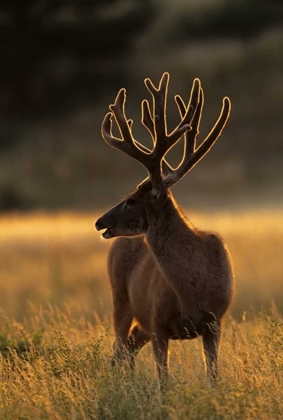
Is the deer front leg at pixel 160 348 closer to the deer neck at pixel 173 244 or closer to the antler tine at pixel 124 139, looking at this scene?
the deer neck at pixel 173 244

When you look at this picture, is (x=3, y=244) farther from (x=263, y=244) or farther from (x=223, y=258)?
(x=223, y=258)

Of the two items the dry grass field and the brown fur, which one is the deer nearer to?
the brown fur

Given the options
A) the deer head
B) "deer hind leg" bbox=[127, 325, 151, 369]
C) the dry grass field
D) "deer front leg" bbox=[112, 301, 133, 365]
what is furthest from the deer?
"deer hind leg" bbox=[127, 325, 151, 369]

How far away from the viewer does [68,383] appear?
8844 millimetres

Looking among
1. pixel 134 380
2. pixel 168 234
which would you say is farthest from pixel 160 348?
pixel 168 234

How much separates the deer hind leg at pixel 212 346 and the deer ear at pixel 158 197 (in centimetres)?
113

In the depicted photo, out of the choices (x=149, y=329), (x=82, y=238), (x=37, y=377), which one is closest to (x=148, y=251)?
(x=149, y=329)

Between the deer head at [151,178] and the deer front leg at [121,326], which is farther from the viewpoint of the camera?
the deer front leg at [121,326]

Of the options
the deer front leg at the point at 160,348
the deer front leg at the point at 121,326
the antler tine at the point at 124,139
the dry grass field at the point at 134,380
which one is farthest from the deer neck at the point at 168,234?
the deer front leg at the point at 121,326

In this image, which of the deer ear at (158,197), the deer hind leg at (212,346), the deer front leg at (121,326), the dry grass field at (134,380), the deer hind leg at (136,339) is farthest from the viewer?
the deer hind leg at (136,339)

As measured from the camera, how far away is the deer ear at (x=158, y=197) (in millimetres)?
9961

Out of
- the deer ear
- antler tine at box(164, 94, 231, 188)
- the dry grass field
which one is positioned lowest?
the dry grass field

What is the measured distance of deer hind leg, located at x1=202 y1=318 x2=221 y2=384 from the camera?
959cm

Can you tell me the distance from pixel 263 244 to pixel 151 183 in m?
Result: 16.5
